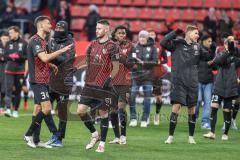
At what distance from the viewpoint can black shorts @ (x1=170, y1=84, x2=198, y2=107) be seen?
14.2 m

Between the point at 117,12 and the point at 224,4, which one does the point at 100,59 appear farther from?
the point at 117,12

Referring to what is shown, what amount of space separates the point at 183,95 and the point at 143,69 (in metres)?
4.15

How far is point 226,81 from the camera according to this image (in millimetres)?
15398

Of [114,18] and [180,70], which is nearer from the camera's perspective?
[180,70]

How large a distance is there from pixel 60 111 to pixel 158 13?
15.9 meters

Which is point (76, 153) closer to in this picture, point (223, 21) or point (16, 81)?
point (16, 81)

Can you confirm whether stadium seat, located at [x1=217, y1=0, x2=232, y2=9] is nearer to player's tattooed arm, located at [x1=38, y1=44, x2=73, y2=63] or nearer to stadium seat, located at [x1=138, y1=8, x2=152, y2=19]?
stadium seat, located at [x1=138, y1=8, x2=152, y2=19]

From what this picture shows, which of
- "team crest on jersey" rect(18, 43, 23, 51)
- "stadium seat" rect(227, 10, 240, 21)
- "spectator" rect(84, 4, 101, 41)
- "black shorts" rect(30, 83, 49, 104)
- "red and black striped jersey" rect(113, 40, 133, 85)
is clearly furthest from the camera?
"stadium seat" rect(227, 10, 240, 21)

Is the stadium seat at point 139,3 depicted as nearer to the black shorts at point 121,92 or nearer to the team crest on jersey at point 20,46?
the team crest on jersey at point 20,46

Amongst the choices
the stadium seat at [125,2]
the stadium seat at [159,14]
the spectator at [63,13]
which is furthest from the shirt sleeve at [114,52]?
the stadium seat at [125,2]

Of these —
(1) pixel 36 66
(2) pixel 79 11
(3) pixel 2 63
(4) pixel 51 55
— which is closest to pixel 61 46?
(1) pixel 36 66

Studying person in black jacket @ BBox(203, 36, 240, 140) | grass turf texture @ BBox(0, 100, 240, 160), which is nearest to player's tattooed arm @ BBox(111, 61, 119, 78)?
grass turf texture @ BBox(0, 100, 240, 160)

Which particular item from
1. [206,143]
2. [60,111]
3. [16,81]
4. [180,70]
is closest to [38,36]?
[60,111]

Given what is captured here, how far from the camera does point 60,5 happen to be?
28.3 m
